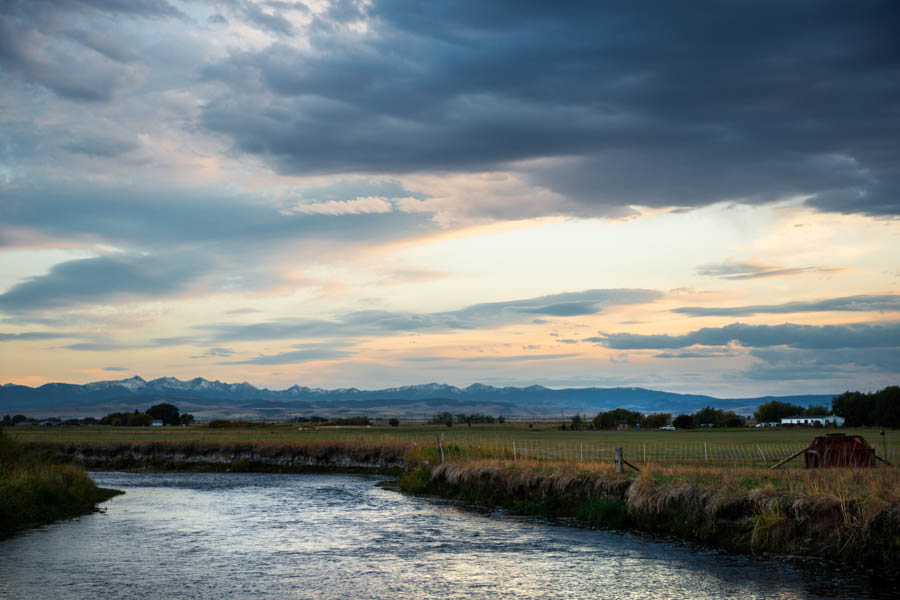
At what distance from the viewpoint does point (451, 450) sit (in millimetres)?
58219

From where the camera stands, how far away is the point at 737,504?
26969mm

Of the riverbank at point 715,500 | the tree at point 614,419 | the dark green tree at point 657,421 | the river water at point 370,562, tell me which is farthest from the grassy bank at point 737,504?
the dark green tree at point 657,421

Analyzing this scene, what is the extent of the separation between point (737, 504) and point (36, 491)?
28.5 meters

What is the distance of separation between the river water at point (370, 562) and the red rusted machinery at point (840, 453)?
13.9 metres

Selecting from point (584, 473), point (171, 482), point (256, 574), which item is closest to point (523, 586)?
point (256, 574)

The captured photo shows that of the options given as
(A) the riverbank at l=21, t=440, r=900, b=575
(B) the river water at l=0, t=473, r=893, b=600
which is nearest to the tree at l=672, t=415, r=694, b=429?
(A) the riverbank at l=21, t=440, r=900, b=575

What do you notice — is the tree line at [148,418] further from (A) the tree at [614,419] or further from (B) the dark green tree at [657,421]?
(B) the dark green tree at [657,421]

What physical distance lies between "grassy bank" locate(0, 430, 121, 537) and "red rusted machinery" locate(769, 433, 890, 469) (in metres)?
31.3

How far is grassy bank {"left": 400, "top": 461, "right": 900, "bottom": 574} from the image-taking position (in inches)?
892

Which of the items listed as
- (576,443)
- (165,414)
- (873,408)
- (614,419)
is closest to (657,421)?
(614,419)

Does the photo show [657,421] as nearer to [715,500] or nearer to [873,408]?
[873,408]

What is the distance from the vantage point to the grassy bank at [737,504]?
892 inches

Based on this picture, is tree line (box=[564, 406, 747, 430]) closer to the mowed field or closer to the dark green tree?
the dark green tree

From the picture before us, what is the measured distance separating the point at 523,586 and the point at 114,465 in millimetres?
66702
